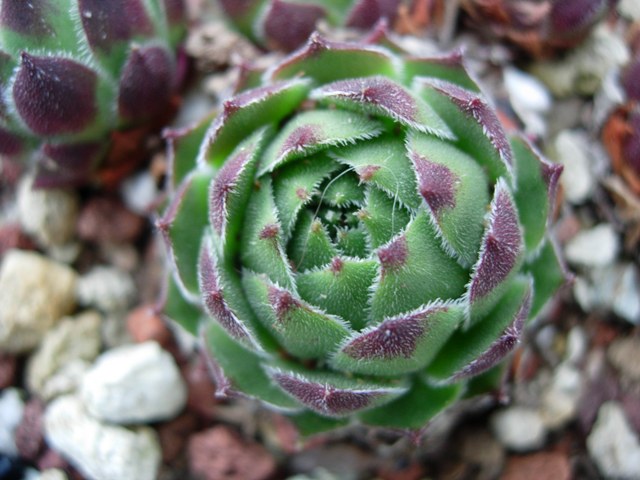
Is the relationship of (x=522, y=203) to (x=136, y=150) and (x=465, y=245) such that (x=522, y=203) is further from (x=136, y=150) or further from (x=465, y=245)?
(x=136, y=150)

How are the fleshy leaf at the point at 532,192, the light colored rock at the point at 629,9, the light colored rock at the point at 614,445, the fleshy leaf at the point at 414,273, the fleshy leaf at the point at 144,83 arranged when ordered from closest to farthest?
1. the fleshy leaf at the point at 414,273
2. the fleshy leaf at the point at 532,192
3. the fleshy leaf at the point at 144,83
4. the light colored rock at the point at 614,445
5. the light colored rock at the point at 629,9

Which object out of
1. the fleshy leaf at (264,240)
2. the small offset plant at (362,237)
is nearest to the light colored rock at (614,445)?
the small offset plant at (362,237)

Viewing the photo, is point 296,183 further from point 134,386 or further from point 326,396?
point 134,386

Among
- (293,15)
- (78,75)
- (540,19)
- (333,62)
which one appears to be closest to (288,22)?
(293,15)

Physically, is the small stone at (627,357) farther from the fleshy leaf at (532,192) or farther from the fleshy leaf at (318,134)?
the fleshy leaf at (318,134)

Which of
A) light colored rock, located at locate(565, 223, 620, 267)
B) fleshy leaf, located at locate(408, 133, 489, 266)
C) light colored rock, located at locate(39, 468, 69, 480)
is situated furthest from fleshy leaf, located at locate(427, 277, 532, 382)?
light colored rock, located at locate(39, 468, 69, 480)
